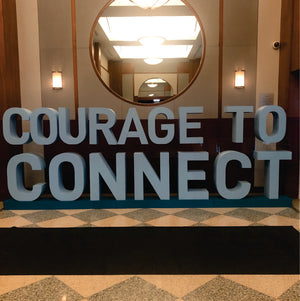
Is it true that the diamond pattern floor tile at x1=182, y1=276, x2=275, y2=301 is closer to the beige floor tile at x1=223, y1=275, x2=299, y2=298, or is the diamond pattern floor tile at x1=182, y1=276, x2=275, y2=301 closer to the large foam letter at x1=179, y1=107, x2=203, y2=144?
the beige floor tile at x1=223, y1=275, x2=299, y2=298

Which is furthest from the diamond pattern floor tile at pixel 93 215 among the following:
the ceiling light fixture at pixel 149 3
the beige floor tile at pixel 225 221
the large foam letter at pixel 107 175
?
the ceiling light fixture at pixel 149 3

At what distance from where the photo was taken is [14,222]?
3156mm

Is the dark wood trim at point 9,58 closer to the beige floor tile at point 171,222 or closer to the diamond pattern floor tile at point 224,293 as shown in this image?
the beige floor tile at point 171,222

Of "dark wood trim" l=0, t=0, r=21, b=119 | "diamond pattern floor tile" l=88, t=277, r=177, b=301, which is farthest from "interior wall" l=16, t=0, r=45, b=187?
"diamond pattern floor tile" l=88, t=277, r=177, b=301

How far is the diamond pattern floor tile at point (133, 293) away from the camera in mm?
1736

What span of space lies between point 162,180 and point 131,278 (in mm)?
1807

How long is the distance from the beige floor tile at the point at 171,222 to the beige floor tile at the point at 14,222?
53.7 inches

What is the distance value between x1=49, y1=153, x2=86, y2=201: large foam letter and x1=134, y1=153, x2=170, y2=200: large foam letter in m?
0.69

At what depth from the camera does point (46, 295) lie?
178cm

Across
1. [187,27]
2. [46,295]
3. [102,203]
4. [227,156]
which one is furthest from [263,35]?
[46,295]

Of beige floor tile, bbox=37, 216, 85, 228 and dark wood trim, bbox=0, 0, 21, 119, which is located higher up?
dark wood trim, bbox=0, 0, 21, 119

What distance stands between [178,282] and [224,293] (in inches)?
11.9

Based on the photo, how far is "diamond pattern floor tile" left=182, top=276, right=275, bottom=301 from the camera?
1.73 m

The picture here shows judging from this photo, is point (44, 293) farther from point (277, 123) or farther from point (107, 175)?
point (277, 123)
